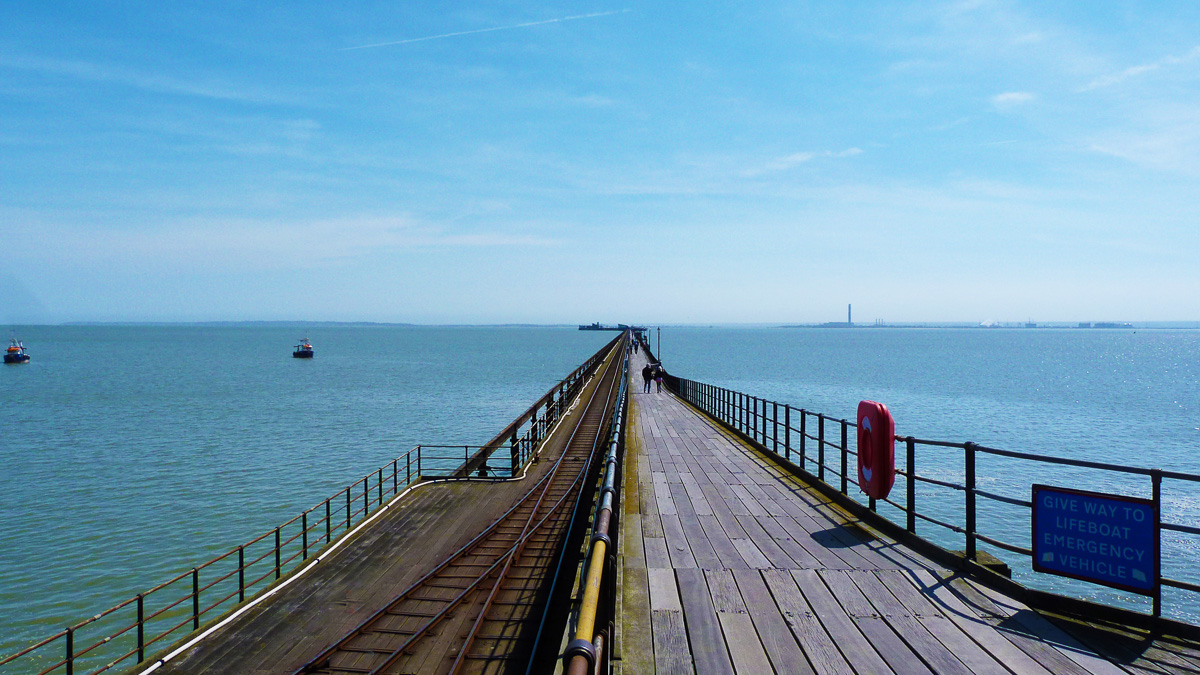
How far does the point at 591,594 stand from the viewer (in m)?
3.01

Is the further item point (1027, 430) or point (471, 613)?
point (1027, 430)

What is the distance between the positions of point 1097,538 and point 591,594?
4557mm

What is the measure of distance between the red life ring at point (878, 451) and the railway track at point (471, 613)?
490 centimetres

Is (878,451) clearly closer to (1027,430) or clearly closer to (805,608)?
(805,608)

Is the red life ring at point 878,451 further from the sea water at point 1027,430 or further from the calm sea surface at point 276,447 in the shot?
the calm sea surface at point 276,447

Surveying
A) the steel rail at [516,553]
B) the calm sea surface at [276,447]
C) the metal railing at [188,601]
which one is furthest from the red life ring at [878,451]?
the calm sea surface at [276,447]

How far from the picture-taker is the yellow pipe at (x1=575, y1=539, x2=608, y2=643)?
2.71 m

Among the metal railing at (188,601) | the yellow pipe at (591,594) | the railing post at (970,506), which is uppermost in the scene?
the yellow pipe at (591,594)

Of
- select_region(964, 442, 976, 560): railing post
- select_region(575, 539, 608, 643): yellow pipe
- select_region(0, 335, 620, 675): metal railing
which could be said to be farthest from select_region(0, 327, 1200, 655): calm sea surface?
select_region(575, 539, 608, 643): yellow pipe

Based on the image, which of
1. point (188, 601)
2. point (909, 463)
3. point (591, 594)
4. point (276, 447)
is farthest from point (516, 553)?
point (276, 447)

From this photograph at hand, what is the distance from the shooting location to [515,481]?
17797mm

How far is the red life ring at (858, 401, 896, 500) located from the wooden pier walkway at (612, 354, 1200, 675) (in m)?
0.54

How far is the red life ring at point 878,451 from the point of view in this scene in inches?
299

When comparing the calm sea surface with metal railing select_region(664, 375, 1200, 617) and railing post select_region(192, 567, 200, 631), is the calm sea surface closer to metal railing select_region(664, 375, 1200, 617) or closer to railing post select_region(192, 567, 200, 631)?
metal railing select_region(664, 375, 1200, 617)
